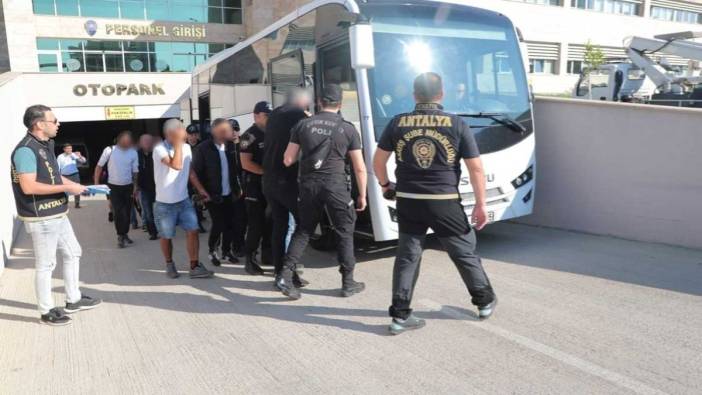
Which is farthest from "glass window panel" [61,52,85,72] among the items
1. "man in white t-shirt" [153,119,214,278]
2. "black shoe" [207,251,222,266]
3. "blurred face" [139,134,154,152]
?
"man in white t-shirt" [153,119,214,278]

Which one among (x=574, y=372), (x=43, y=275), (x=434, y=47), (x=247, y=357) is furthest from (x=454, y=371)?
(x=434, y=47)

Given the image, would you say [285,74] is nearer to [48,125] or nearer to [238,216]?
[238,216]

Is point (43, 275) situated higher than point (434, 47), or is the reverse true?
point (434, 47)

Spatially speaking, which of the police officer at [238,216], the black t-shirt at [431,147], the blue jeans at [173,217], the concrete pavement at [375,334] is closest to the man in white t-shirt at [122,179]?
the concrete pavement at [375,334]

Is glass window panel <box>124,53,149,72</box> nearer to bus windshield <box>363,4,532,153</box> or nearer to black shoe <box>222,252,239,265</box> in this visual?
black shoe <box>222,252,239,265</box>

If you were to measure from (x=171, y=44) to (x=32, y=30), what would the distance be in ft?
22.4

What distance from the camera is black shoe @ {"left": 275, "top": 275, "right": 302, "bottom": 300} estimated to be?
477 centimetres

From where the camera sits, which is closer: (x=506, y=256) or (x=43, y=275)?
(x=43, y=275)

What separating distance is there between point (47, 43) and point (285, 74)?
2581 centimetres

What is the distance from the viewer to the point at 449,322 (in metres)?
4.15

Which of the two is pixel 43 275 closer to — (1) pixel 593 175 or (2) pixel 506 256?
(2) pixel 506 256

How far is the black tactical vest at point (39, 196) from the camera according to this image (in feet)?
13.7

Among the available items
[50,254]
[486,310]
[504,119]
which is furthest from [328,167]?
[504,119]

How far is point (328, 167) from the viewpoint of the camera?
4547 millimetres
